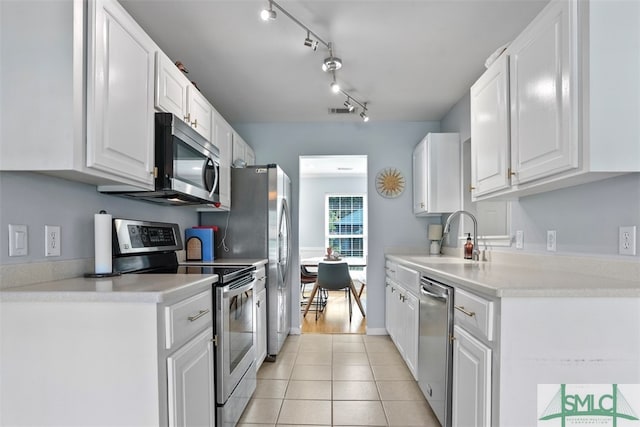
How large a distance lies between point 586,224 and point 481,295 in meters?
0.72

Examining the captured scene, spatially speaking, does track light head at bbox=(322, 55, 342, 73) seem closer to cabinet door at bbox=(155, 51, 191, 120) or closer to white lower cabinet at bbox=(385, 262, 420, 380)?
cabinet door at bbox=(155, 51, 191, 120)

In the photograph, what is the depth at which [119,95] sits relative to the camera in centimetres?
153

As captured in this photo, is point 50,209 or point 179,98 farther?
point 179,98

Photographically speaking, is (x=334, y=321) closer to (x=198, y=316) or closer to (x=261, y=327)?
(x=261, y=327)

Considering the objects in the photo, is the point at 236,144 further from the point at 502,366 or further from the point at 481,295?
the point at 502,366

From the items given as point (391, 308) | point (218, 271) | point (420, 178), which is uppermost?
point (420, 178)

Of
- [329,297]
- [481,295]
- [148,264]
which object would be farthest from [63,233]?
[329,297]

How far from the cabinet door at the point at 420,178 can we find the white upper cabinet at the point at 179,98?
213 centimetres

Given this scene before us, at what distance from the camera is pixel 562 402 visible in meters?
1.29

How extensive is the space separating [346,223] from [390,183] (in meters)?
3.65

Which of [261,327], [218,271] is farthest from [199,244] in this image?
[218,271]

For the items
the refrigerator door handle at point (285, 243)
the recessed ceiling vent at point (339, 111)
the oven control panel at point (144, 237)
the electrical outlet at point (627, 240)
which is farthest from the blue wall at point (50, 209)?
the electrical outlet at point (627, 240)

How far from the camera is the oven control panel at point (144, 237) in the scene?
6.17 ft

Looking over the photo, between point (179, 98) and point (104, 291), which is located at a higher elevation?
point (179, 98)
